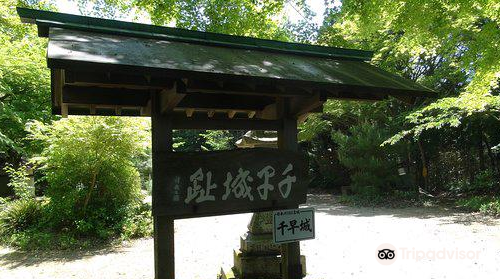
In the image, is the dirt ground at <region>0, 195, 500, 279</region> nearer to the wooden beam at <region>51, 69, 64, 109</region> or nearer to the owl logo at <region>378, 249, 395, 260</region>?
the owl logo at <region>378, 249, 395, 260</region>

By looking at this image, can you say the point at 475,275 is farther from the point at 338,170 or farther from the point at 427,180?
the point at 338,170

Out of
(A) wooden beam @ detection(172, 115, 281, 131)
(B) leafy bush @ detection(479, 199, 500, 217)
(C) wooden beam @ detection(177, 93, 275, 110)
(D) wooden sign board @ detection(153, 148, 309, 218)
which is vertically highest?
(C) wooden beam @ detection(177, 93, 275, 110)

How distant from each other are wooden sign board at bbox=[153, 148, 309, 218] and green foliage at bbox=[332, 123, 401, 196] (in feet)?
40.5

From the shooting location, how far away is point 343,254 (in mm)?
7258

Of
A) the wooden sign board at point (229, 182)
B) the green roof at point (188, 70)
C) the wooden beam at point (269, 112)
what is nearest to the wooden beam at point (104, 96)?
the green roof at point (188, 70)

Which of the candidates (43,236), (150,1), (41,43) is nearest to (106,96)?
(150,1)

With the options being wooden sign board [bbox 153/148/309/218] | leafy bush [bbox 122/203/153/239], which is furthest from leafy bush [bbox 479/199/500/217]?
leafy bush [bbox 122/203/153/239]

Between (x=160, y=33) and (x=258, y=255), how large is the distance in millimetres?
3625

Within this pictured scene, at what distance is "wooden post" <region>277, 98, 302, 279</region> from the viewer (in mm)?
3900

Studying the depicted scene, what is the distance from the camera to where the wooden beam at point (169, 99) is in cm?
289

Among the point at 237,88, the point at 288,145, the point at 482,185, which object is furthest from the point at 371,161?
the point at 237,88

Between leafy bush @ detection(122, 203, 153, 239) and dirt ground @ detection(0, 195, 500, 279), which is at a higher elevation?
leafy bush @ detection(122, 203, 153, 239)

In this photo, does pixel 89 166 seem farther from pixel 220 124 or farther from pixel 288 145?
pixel 288 145

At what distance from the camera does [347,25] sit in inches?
475
